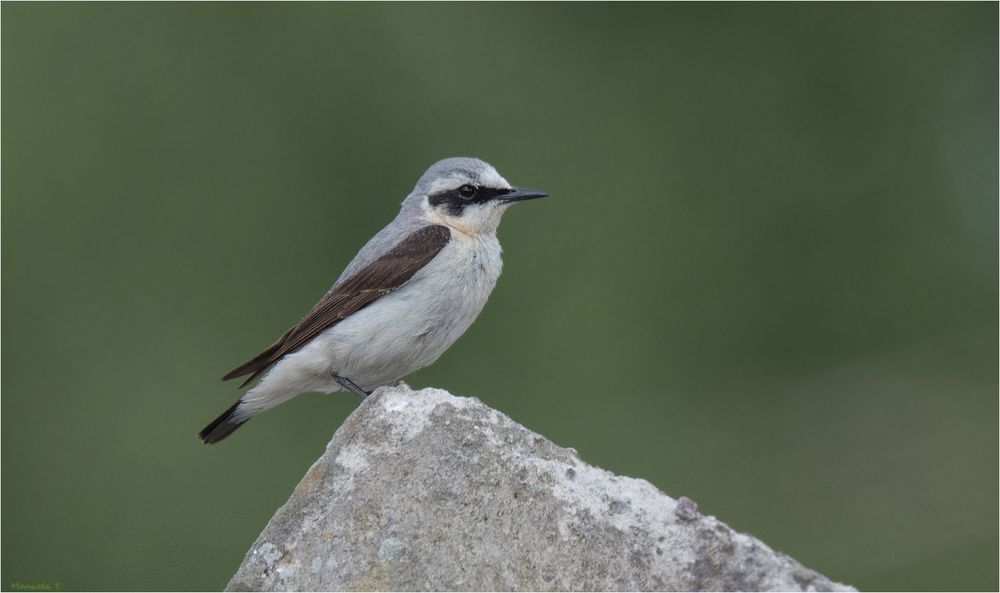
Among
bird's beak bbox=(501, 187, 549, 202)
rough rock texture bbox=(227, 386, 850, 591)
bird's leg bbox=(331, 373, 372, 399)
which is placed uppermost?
bird's beak bbox=(501, 187, 549, 202)

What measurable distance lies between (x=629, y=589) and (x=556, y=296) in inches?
291

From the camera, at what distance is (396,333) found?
21.8 ft

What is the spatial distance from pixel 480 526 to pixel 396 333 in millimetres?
2415

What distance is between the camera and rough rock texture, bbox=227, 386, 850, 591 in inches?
166

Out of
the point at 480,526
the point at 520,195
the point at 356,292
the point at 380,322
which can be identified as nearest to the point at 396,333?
the point at 380,322

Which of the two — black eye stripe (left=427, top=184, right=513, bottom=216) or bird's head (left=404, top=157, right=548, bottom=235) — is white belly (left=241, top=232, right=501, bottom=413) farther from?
black eye stripe (left=427, top=184, right=513, bottom=216)

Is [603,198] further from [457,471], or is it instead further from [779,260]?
[457,471]

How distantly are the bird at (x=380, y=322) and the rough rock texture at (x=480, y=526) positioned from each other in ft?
6.48

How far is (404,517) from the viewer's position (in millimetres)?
4414

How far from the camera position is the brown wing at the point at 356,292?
6.76m

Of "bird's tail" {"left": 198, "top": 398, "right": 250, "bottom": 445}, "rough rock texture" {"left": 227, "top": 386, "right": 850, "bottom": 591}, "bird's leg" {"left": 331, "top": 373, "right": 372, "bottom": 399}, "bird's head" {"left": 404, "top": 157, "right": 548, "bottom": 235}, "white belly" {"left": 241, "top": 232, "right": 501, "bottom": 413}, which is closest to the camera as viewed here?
"rough rock texture" {"left": 227, "top": 386, "right": 850, "bottom": 591}

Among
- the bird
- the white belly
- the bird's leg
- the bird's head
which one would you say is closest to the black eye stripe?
the bird's head

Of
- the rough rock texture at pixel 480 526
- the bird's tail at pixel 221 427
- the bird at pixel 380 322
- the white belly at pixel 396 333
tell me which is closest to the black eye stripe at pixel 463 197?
the bird at pixel 380 322

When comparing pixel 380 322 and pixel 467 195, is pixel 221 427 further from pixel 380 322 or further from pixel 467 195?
A: pixel 467 195
